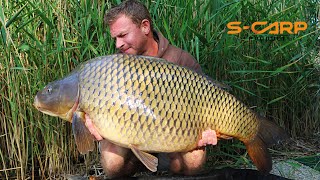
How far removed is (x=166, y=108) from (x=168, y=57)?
47 cm

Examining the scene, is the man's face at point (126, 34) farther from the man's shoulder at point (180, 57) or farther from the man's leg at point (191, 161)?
the man's leg at point (191, 161)

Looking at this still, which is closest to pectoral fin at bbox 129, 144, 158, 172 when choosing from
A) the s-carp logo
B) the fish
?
the fish

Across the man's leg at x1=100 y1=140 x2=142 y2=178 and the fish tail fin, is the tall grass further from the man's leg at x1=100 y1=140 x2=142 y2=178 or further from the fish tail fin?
the fish tail fin

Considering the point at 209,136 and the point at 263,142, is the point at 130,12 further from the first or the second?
the point at 263,142

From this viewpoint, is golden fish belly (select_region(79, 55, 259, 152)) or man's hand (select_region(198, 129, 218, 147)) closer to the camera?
golden fish belly (select_region(79, 55, 259, 152))

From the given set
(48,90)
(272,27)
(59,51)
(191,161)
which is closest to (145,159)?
(191,161)

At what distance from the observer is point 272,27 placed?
3.02m

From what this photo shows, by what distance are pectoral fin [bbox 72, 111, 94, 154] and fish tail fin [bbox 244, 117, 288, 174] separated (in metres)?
0.66

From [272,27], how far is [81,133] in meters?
1.73

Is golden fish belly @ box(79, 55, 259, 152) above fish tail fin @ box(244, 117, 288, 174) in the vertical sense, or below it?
above

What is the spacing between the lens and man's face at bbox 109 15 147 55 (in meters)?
2.01

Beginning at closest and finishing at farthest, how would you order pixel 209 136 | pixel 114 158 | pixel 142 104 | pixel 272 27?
pixel 142 104 < pixel 209 136 < pixel 114 158 < pixel 272 27

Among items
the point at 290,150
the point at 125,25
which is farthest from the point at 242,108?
the point at 290,150

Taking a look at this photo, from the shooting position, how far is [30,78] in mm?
2439
